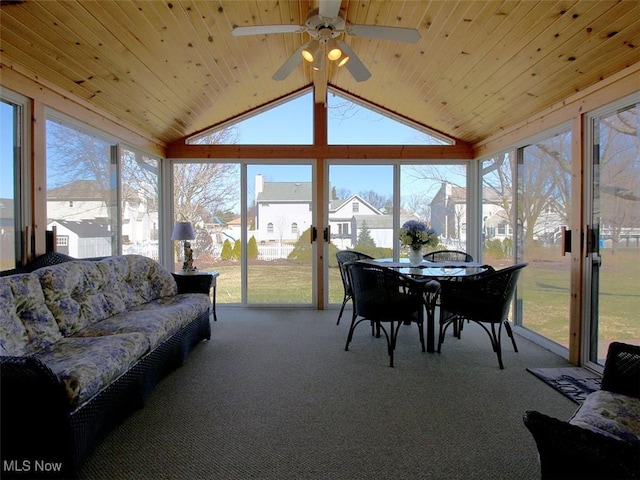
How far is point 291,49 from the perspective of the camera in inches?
152

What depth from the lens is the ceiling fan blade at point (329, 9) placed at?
2.04 m

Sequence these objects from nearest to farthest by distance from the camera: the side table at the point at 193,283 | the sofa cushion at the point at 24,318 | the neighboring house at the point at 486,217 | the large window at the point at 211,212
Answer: the sofa cushion at the point at 24,318
the neighboring house at the point at 486,217
the side table at the point at 193,283
the large window at the point at 211,212

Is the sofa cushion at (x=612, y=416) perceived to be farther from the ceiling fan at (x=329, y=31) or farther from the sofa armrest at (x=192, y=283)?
the sofa armrest at (x=192, y=283)

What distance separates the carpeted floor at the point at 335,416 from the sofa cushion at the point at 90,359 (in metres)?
0.37

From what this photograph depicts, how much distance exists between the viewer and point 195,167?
517cm

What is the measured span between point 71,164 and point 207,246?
7.05 feet

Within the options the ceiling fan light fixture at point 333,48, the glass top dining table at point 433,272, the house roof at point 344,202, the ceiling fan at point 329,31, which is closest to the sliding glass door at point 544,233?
the glass top dining table at point 433,272

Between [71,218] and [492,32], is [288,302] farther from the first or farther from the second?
[492,32]

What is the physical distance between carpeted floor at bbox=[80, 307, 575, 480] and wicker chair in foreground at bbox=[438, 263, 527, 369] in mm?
403

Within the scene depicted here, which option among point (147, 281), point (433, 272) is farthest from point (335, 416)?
point (147, 281)

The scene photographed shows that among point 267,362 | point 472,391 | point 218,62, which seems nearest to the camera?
point 472,391

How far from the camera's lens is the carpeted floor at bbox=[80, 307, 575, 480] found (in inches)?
69.3

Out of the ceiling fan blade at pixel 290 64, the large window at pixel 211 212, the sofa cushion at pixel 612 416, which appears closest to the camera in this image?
the sofa cushion at pixel 612 416

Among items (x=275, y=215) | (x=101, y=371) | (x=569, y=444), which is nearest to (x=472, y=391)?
(x=569, y=444)
